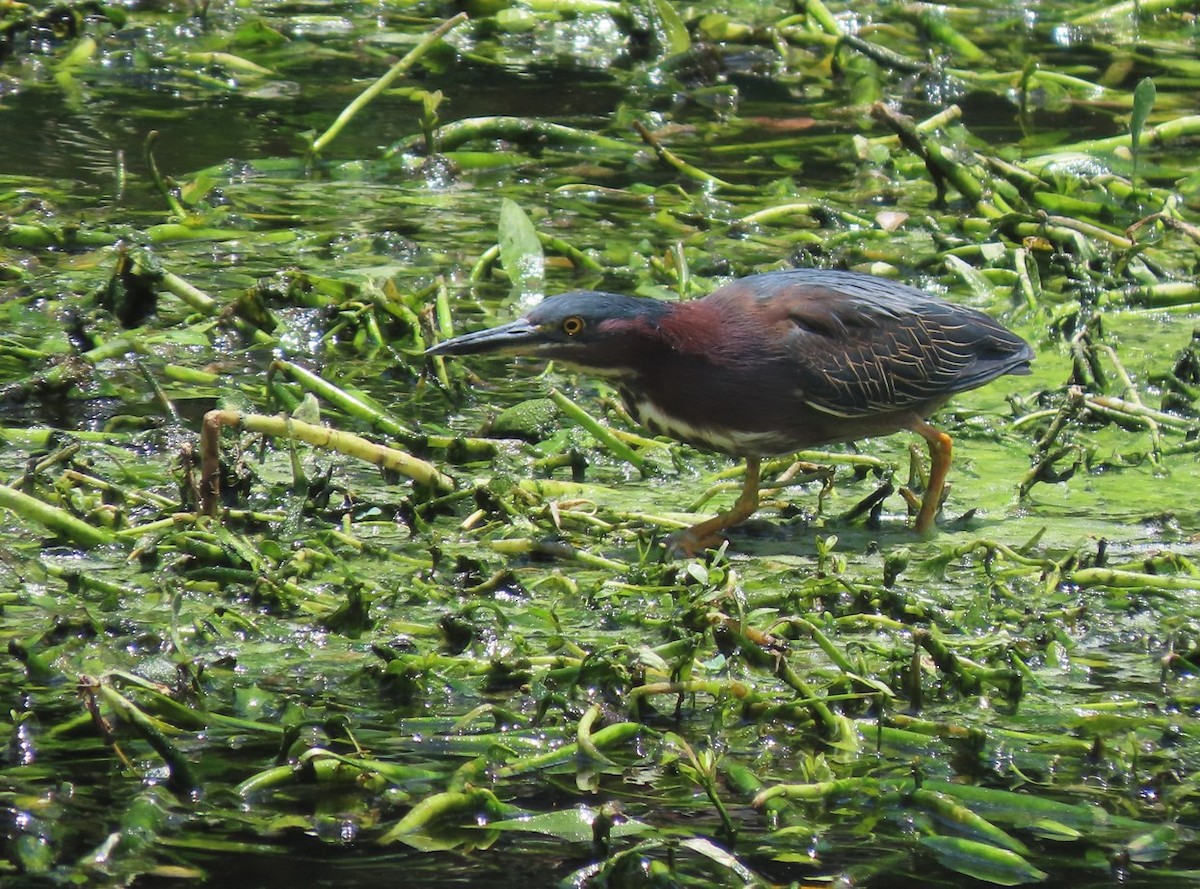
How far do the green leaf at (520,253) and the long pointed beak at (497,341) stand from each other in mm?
2212

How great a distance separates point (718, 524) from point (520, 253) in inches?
99.8

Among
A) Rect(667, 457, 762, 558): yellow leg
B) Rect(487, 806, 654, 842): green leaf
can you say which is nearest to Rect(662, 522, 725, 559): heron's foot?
Rect(667, 457, 762, 558): yellow leg

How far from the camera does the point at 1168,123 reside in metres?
10.8

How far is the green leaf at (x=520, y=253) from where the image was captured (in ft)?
26.8

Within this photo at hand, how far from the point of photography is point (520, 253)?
8.22 metres

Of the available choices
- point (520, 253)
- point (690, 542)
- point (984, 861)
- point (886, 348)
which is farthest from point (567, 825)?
point (520, 253)

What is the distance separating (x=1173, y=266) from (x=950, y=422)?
8.18 feet

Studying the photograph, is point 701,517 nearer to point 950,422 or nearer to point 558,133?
point 950,422

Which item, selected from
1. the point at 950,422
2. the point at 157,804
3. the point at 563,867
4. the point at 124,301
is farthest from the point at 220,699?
the point at 950,422

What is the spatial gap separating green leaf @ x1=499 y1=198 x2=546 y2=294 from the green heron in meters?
1.88

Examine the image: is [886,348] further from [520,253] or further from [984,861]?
[984,861]

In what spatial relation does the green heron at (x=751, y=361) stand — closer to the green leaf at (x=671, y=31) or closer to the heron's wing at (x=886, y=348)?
the heron's wing at (x=886, y=348)

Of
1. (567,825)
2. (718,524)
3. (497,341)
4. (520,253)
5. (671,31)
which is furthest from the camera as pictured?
(671,31)

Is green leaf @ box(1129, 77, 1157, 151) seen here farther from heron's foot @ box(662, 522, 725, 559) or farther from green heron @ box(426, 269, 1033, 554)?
heron's foot @ box(662, 522, 725, 559)
